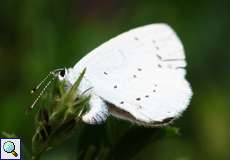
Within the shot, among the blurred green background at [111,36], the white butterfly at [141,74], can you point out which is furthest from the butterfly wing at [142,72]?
the blurred green background at [111,36]

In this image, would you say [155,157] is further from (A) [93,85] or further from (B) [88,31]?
(A) [93,85]

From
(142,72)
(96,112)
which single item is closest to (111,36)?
(142,72)

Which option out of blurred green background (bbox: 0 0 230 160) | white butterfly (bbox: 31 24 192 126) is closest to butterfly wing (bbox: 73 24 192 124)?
white butterfly (bbox: 31 24 192 126)

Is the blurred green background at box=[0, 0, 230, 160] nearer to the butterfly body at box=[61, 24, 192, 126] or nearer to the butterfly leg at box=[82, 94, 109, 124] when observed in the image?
the butterfly body at box=[61, 24, 192, 126]

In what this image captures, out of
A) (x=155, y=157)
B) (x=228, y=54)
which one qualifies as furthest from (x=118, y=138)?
(x=228, y=54)

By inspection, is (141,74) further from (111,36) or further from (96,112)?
(111,36)

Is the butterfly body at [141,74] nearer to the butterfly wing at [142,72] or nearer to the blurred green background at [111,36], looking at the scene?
the butterfly wing at [142,72]

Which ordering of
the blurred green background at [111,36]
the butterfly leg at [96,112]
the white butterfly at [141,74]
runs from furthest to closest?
1. the blurred green background at [111,36]
2. the white butterfly at [141,74]
3. the butterfly leg at [96,112]
